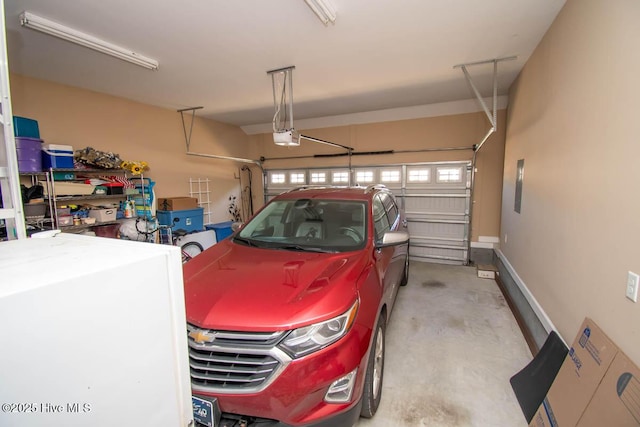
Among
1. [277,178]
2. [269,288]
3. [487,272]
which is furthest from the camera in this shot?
[277,178]

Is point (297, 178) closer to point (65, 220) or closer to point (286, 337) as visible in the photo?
point (65, 220)

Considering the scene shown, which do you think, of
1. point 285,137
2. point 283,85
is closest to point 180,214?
point 285,137

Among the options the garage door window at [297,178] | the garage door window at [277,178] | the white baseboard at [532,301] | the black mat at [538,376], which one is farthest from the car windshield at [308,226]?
the garage door window at [277,178]

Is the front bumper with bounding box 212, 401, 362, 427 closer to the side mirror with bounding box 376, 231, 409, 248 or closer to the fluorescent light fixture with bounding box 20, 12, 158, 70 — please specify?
the side mirror with bounding box 376, 231, 409, 248

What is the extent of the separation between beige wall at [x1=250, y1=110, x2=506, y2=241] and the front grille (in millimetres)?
5385

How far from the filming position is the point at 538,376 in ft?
6.91

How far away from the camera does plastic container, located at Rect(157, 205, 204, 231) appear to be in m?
5.30

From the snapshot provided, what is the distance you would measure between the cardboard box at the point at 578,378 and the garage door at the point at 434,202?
162 inches

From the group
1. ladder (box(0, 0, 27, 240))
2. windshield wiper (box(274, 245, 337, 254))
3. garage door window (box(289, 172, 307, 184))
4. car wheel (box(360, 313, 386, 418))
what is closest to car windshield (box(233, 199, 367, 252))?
windshield wiper (box(274, 245, 337, 254))

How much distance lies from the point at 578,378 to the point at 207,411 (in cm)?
205

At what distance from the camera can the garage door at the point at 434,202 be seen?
567 centimetres

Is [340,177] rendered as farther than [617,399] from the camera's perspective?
Yes

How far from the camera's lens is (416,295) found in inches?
161

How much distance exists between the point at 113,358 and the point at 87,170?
454 centimetres
